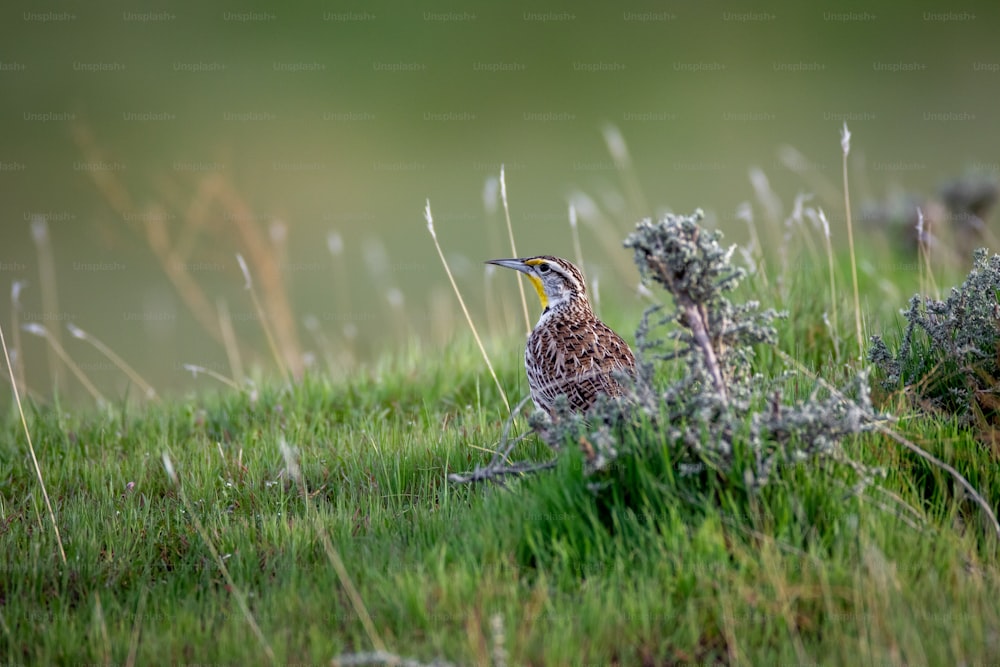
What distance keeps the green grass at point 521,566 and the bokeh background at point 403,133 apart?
17.4 feet

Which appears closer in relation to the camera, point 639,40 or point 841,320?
point 841,320

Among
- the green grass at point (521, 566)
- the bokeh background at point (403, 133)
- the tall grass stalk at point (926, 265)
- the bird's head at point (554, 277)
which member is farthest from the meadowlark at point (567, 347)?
the bokeh background at point (403, 133)

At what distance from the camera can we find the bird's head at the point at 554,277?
6.32 m

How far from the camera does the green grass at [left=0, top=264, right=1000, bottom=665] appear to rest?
322cm

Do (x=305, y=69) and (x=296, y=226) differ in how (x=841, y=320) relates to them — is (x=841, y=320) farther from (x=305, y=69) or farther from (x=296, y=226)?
(x=305, y=69)

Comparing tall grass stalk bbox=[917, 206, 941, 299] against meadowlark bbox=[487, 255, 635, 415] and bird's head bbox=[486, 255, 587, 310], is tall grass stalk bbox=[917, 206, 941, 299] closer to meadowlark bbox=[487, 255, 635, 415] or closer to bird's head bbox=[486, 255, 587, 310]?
meadowlark bbox=[487, 255, 635, 415]

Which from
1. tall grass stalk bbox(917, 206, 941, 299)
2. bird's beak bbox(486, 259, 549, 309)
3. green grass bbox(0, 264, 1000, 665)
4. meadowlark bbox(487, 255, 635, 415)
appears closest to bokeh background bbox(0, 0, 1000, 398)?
bird's beak bbox(486, 259, 549, 309)

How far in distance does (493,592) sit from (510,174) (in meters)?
18.6

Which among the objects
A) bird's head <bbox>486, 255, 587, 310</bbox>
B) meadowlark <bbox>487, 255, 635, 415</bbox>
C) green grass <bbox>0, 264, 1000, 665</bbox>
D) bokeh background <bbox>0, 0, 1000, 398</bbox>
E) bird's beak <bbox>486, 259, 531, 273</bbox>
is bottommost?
green grass <bbox>0, 264, 1000, 665</bbox>

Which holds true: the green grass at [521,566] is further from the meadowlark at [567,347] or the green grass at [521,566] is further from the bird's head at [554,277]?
the bird's head at [554,277]

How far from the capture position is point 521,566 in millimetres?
3658

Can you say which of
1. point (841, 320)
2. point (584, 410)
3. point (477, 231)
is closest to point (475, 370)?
point (584, 410)

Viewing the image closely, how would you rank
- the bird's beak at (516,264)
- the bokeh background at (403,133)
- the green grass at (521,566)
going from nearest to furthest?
the green grass at (521,566)
the bird's beak at (516,264)
the bokeh background at (403,133)

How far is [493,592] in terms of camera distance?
3451 mm
